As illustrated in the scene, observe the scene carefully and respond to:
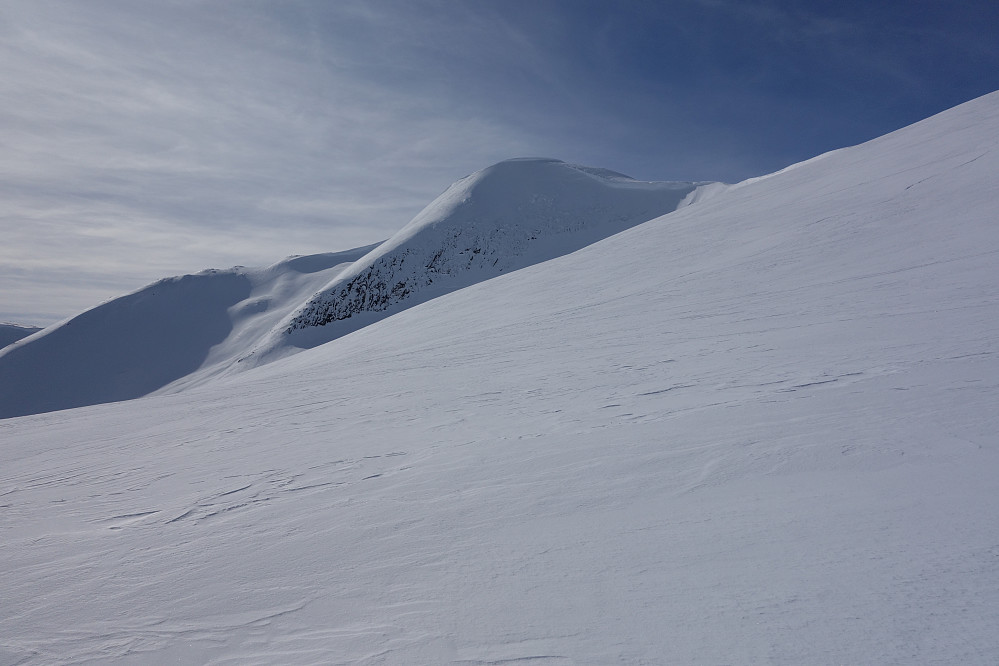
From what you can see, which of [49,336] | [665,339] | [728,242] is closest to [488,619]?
[665,339]

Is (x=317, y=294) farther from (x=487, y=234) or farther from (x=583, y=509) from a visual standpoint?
(x=583, y=509)

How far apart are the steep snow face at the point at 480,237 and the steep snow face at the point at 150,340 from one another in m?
→ 22.3

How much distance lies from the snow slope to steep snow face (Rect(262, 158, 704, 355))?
4776 centimetres

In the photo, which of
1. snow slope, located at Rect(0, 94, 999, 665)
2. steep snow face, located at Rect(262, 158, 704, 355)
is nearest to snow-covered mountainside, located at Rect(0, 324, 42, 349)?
steep snow face, located at Rect(262, 158, 704, 355)

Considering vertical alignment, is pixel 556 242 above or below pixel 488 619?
above

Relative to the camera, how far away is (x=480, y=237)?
202 feet

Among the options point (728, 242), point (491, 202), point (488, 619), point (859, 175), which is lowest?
point (488, 619)

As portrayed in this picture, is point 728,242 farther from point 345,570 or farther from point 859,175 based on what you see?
point 345,570

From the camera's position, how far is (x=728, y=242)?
47.9 feet

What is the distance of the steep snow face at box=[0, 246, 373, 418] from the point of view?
7362cm

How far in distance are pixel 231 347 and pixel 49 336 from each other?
33.0 m

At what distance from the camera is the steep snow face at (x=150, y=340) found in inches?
2899

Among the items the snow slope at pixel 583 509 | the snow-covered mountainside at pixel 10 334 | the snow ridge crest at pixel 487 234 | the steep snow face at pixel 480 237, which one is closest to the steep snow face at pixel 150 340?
the steep snow face at pixel 480 237

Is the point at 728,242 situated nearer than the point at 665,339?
No
